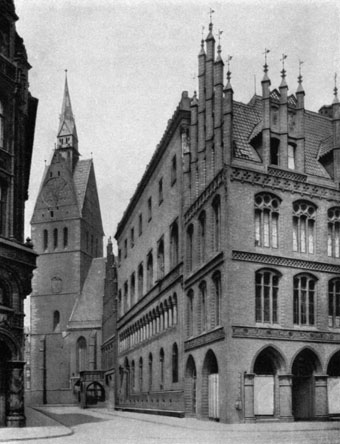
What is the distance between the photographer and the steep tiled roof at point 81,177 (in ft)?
316

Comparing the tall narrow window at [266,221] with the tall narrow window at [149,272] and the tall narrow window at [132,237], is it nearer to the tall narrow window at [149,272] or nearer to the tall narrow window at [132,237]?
the tall narrow window at [149,272]

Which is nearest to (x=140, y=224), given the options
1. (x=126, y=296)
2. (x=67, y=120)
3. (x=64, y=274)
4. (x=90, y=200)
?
(x=126, y=296)

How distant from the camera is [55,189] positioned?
96.3 meters

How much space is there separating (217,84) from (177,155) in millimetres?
7804

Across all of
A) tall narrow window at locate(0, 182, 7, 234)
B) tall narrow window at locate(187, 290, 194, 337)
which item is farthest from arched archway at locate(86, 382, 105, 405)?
tall narrow window at locate(0, 182, 7, 234)

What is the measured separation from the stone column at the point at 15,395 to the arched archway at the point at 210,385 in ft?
28.7

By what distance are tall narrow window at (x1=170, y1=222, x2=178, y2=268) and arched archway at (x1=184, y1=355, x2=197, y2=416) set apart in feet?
22.5

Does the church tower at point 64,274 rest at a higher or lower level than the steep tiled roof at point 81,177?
lower

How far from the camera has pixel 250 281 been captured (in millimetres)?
30609

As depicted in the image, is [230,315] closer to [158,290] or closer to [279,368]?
[279,368]

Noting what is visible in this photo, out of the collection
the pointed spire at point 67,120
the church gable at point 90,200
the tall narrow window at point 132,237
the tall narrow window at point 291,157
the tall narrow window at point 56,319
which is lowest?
the tall narrow window at point 56,319

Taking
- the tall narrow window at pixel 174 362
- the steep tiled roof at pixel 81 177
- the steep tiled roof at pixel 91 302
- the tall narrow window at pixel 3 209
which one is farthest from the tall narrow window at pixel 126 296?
the steep tiled roof at pixel 81 177

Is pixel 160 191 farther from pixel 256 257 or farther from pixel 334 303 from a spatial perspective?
pixel 334 303

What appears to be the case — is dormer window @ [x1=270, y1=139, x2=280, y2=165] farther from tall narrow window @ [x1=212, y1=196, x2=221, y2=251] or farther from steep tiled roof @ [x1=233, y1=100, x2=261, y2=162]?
tall narrow window @ [x1=212, y1=196, x2=221, y2=251]
